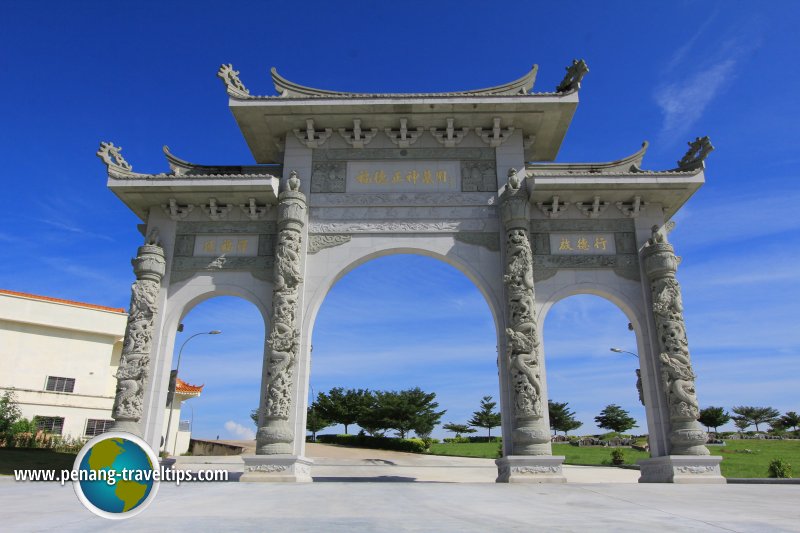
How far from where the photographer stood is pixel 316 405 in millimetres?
32062

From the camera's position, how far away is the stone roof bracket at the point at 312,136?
11.4 metres

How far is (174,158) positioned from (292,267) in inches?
159

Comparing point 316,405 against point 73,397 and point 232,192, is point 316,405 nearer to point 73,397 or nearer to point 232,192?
point 73,397

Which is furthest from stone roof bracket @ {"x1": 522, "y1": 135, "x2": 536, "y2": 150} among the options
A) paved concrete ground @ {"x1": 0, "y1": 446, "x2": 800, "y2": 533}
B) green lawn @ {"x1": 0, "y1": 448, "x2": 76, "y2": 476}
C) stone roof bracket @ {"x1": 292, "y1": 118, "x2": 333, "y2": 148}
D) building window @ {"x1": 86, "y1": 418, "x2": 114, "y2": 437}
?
building window @ {"x1": 86, "y1": 418, "x2": 114, "y2": 437}

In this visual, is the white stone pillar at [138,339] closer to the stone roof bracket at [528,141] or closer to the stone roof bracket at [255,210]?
the stone roof bracket at [255,210]

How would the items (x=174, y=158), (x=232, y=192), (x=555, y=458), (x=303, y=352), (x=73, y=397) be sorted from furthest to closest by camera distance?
1. (x=73, y=397)
2. (x=174, y=158)
3. (x=232, y=192)
4. (x=303, y=352)
5. (x=555, y=458)

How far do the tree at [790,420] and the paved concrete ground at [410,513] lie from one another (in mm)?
42813

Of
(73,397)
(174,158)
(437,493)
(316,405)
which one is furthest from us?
(316,405)

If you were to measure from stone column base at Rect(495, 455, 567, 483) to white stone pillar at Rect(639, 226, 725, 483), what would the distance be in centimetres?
205

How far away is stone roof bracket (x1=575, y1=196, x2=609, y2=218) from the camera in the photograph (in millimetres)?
11055

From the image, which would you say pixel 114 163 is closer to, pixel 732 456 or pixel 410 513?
pixel 410 513

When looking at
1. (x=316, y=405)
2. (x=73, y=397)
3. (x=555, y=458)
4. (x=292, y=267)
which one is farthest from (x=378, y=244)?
(x=316, y=405)

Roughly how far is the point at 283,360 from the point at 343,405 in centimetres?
2271

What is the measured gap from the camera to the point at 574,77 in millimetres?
11102
